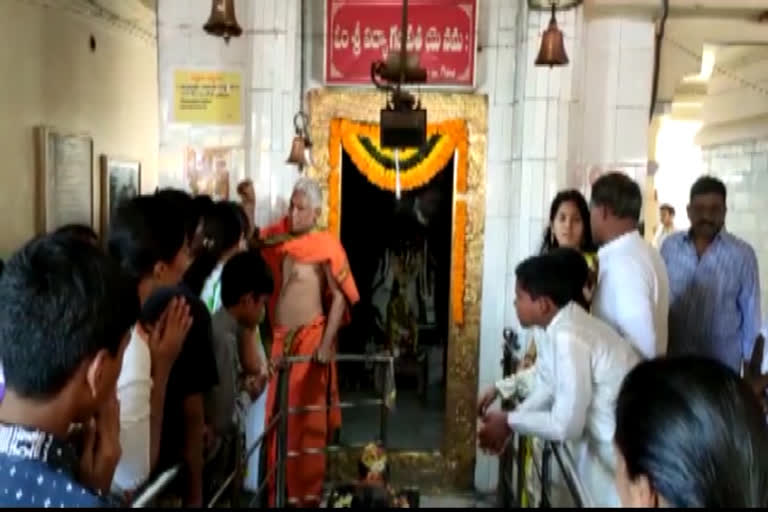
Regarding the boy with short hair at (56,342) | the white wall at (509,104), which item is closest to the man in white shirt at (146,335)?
the boy with short hair at (56,342)

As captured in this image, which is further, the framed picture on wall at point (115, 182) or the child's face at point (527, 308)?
the framed picture on wall at point (115, 182)

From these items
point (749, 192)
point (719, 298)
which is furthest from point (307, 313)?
point (749, 192)

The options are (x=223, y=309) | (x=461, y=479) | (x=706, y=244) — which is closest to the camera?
(x=223, y=309)

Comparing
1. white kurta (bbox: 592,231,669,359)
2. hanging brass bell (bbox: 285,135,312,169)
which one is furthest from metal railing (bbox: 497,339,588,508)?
hanging brass bell (bbox: 285,135,312,169)

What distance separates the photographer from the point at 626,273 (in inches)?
110

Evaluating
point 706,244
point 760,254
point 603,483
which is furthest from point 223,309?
point 760,254

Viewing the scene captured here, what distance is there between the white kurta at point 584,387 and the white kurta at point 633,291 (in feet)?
1.00

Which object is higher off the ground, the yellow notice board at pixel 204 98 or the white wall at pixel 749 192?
the yellow notice board at pixel 204 98

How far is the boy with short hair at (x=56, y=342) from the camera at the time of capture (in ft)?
3.99

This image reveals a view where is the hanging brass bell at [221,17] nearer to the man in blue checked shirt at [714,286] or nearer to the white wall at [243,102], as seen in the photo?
the white wall at [243,102]

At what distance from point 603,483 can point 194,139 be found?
10.3ft

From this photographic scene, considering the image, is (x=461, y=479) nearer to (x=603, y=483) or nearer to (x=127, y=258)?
(x=603, y=483)

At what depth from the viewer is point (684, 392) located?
44.7 inches

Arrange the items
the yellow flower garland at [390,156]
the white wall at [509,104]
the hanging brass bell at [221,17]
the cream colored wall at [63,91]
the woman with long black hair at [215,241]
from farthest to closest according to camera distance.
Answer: the cream colored wall at [63,91], the yellow flower garland at [390,156], the white wall at [509,104], the hanging brass bell at [221,17], the woman with long black hair at [215,241]
